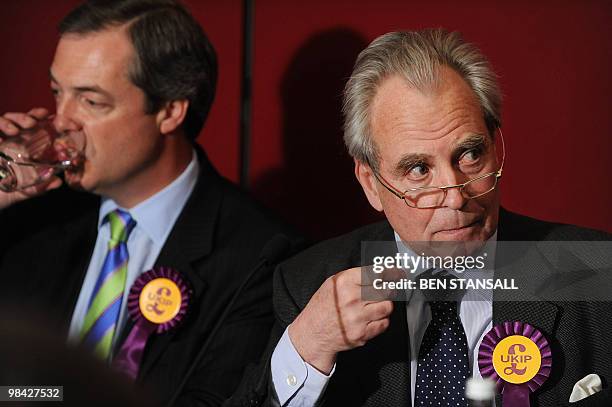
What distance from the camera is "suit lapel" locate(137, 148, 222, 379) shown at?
212cm

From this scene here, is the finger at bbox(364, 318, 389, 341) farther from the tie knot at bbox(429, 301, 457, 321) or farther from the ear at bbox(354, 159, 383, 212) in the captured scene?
the ear at bbox(354, 159, 383, 212)

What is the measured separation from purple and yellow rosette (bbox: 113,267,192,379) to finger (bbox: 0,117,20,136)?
0.44 metres

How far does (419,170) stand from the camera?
5.54ft

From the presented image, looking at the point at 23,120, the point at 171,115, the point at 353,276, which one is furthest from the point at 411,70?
the point at 23,120

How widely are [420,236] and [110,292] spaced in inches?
33.0

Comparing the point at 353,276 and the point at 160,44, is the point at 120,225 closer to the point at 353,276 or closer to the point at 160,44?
the point at 160,44

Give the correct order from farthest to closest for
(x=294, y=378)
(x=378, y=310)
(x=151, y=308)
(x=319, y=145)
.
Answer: (x=319, y=145), (x=151, y=308), (x=294, y=378), (x=378, y=310)

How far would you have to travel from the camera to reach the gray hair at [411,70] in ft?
5.64

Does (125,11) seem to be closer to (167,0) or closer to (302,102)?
(167,0)

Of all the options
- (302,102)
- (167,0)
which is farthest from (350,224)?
(167,0)

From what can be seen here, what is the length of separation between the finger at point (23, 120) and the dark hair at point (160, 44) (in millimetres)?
241

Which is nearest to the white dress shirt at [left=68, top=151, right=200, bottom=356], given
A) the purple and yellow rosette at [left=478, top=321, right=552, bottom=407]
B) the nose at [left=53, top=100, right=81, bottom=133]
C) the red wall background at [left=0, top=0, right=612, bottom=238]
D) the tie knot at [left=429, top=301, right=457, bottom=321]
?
the nose at [left=53, top=100, right=81, bottom=133]

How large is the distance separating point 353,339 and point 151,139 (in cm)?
98

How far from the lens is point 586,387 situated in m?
1.58
